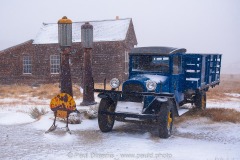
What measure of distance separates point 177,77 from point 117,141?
335 cm

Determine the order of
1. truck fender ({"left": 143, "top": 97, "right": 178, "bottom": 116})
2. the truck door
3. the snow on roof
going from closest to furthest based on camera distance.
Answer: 1. truck fender ({"left": 143, "top": 97, "right": 178, "bottom": 116})
2. the truck door
3. the snow on roof

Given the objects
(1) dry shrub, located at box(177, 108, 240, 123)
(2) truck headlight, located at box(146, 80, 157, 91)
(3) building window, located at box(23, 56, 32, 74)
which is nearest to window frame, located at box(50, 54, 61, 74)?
(3) building window, located at box(23, 56, 32, 74)

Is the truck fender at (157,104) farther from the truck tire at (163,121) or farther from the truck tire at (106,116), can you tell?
the truck tire at (106,116)

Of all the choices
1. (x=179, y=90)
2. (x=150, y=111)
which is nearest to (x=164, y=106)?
(x=150, y=111)

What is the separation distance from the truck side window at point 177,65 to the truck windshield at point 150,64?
262 millimetres

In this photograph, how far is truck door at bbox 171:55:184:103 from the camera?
30.4 feet

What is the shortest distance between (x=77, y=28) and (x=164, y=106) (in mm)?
20057

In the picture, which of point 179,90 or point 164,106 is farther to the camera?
point 179,90

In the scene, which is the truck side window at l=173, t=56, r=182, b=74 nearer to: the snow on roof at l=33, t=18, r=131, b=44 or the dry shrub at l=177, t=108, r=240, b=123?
the dry shrub at l=177, t=108, r=240, b=123

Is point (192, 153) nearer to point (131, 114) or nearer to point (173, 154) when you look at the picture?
point (173, 154)

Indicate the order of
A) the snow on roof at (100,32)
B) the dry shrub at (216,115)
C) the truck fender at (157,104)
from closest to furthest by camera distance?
the truck fender at (157,104)
the dry shrub at (216,115)
the snow on roof at (100,32)

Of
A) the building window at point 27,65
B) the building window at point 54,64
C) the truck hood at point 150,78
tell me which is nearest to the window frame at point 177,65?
the truck hood at point 150,78

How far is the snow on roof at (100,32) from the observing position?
963 inches

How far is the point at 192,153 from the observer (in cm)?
657
